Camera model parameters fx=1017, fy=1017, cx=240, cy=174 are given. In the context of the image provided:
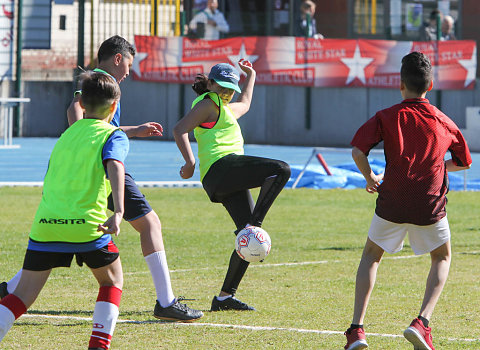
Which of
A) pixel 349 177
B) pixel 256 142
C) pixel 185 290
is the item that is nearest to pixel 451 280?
pixel 185 290

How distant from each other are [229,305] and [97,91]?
2630 millimetres

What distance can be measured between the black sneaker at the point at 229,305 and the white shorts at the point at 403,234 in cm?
168

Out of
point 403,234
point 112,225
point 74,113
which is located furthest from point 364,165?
point 74,113

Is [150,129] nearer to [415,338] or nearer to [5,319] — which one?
[5,319]

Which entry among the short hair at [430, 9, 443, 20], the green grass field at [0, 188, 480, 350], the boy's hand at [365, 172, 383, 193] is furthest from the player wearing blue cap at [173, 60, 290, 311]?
the short hair at [430, 9, 443, 20]

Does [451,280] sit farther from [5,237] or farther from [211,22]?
[211,22]

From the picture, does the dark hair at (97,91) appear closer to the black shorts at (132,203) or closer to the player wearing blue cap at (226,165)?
the black shorts at (132,203)

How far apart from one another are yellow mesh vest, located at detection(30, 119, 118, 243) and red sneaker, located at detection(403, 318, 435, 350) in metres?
1.85

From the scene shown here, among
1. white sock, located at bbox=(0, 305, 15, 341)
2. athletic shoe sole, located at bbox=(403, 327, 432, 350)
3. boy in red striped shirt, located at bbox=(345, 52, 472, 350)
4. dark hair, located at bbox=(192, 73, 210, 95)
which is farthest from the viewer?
dark hair, located at bbox=(192, 73, 210, 95)

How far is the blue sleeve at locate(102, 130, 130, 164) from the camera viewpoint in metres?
5.18

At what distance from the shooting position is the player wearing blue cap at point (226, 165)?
7.40 meters

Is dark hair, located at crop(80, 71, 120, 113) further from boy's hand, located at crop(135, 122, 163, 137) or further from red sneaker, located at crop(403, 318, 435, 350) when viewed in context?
red sneaker, located at crop(403, 318, 435, 350)

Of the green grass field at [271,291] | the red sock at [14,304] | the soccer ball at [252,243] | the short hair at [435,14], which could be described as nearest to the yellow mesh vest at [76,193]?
the red sock at [14,304]

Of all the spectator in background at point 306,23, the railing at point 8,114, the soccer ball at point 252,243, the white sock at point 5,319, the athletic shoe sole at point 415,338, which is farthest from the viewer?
the spectator in background at point 306,23
